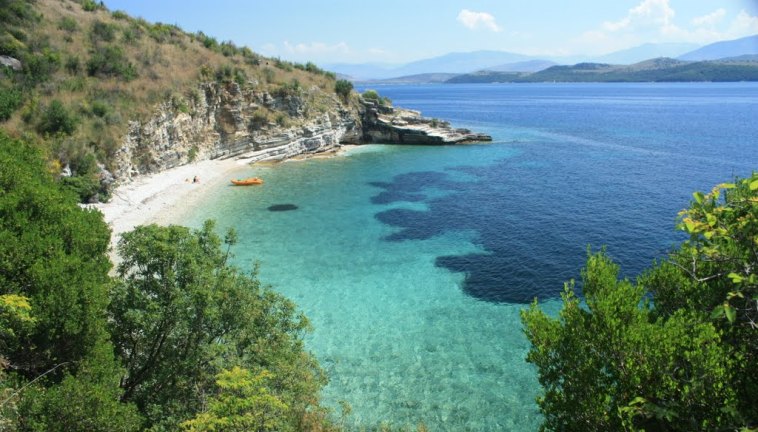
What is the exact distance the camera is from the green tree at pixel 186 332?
15414 millimetres

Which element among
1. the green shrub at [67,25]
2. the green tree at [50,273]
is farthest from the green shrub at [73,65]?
the green tree at [50,273]

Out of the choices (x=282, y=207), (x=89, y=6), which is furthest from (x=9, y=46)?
Answer: (x=282, y=207)

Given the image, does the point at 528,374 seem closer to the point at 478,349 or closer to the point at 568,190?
the point at 478,349

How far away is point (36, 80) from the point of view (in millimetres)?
47250

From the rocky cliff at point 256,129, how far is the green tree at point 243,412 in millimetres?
42789

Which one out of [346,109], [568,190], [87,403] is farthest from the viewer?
[346,109]

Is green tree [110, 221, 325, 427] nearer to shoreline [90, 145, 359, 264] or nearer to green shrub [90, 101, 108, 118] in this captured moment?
shoreline [90, 145, 359, 264]

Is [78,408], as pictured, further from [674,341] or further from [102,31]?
[102,31]

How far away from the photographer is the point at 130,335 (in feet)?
53.7

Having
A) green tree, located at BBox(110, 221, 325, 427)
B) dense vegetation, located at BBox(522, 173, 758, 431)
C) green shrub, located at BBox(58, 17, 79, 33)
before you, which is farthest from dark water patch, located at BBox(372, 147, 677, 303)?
green shrub, located at BBox(58, 17, 79, 33)

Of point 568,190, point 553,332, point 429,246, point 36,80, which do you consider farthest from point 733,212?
point 36,80

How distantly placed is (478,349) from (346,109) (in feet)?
226

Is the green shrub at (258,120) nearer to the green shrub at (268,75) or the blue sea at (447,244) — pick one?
the blue sea at (447,244)

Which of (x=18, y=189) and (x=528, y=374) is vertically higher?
(x=18, y=189)
